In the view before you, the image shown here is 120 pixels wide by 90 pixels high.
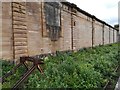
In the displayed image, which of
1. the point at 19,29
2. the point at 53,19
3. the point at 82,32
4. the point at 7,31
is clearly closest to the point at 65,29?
the point at 53,19

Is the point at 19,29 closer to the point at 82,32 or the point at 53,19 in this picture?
the point at 53,19

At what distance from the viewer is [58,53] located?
1313 cm

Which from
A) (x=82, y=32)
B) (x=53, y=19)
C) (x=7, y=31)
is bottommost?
(x=7, y=31)

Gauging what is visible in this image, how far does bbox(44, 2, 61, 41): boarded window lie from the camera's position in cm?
1185

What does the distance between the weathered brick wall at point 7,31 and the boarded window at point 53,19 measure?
134 inches

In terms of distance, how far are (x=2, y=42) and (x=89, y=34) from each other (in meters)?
15.8

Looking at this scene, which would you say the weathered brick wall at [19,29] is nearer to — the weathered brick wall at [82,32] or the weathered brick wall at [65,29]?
the weathered brick wall at [65,29]

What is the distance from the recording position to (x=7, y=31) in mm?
8289

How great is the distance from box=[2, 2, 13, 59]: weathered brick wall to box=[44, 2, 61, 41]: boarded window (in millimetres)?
3406

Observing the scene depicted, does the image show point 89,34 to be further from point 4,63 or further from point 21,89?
point 21,89

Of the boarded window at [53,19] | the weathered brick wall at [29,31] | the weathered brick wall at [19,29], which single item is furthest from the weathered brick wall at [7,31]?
the boarded window at [53,19]

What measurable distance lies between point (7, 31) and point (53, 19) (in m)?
4.63

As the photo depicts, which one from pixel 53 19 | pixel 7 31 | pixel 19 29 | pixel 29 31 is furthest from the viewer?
pixel 53 19

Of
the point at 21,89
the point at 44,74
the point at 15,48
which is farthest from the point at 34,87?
the point at 15,48
